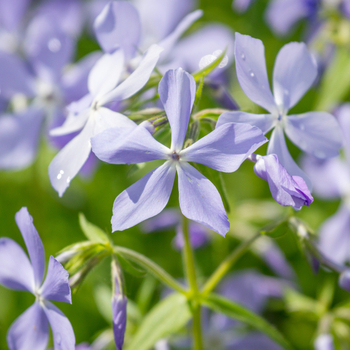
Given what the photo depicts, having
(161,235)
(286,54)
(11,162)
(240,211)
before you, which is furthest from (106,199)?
(286,54)

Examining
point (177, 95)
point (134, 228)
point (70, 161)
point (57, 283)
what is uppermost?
point (177, 95)

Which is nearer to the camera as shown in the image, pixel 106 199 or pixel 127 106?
pixel 127 106

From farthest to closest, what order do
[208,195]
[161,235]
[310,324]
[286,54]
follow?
[161,235] < [310,324] < [286,54] < [208,195]

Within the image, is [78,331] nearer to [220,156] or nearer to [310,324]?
[310,324]

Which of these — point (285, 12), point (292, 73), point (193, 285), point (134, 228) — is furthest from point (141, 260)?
point (285, 12)

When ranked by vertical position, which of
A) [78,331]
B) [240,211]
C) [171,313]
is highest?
[171,313]

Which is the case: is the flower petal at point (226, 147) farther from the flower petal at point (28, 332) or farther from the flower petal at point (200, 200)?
the flower petal at point (28, 332)

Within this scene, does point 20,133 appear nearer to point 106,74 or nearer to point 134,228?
point 134,228
